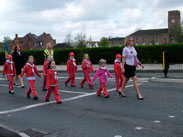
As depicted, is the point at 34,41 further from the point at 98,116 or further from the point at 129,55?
the point at 98,116

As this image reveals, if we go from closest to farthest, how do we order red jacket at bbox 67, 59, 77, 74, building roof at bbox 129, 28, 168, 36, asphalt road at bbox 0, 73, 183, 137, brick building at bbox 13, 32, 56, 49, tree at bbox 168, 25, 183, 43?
asphalt road at bbox 0, 73, 183, 137
red jacket at bbox 67, 59, 77, 74
tree at bbox 168, 25, 183, 43
brick building at bbox 13, 32, 56, 49
building roof at bbox 129, 28, 168, 36

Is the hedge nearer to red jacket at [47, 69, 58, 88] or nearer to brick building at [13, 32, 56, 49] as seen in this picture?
red jacket at [47, 69, 58, 88]

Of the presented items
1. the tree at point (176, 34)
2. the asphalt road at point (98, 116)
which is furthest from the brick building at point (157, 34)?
the asphalt road at point (98, 116)

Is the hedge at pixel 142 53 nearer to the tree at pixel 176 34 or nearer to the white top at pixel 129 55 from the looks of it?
the white top at pixel 129 55

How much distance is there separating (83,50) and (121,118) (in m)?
22.9

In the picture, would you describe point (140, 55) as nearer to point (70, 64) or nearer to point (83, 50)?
point (83, 50)

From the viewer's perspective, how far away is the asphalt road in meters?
4.98

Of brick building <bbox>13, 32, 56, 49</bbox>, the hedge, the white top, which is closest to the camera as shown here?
the white top

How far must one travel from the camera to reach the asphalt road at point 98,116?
16.3 feet

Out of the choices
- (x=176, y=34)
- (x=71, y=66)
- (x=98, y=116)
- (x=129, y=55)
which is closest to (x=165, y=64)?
(x=71, y=66)

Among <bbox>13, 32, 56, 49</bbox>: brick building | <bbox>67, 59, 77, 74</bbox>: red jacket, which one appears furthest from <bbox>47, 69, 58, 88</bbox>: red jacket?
<bbox>13, 32, 56, 49</bbox>: brick building

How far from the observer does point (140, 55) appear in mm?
26438

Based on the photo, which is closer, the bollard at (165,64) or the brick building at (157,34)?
the bollard at (165,64)

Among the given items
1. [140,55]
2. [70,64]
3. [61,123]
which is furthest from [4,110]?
[140,55]
